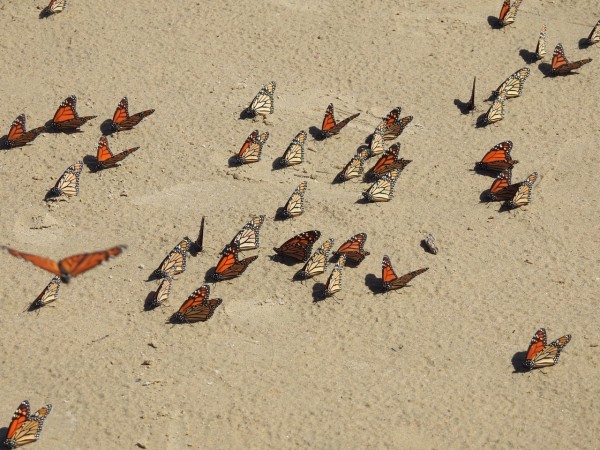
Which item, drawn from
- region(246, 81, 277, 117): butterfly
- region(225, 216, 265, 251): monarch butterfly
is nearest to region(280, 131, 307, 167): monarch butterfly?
region(246, 81, 277, 117): butterfly

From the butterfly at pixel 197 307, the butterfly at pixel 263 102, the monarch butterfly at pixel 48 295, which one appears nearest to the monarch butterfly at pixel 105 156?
the butterfly at pixel 263 102

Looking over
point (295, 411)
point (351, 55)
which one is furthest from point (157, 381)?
point (351, 55)

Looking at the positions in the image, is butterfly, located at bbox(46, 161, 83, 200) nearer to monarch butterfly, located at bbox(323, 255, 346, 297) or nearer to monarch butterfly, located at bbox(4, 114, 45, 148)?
monarch butterfly, located at bbox(4, 114, 45, 148)

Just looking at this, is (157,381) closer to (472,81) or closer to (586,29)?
(472,81)

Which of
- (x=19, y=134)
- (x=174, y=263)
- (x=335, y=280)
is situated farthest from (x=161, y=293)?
(x=19, y=134)

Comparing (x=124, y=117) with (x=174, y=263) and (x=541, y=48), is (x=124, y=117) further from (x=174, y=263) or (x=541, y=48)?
(x=541, y=48)

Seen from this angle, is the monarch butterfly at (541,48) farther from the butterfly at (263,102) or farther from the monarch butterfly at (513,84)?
the butterfly at (263,102)

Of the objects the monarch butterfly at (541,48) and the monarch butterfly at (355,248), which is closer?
the monarch butterfly at (355,248)
